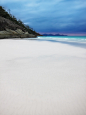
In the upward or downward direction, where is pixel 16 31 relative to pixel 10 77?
upward

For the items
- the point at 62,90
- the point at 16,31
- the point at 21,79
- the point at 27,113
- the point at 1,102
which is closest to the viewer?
the point at 27,113

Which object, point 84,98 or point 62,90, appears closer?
point 84,98

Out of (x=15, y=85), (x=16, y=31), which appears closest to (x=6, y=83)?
(x=15, y=85)

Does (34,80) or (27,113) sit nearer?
(27,113)

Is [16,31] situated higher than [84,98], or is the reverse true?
[16,31]

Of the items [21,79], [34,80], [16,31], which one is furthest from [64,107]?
[16,31]

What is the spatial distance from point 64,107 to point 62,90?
22 cm

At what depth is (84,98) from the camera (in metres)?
0.87

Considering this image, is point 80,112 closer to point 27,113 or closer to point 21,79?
point 27,113

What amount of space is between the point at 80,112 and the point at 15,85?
0.68 meters

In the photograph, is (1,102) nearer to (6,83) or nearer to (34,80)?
(6,83)

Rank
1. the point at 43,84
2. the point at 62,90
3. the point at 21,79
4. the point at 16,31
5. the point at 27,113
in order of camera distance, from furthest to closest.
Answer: the point at 16,31 < the point at 21,79 < the point at 43,84 < the point at 62,90 < the point at 27,113

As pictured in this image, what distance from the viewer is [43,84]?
1080mm

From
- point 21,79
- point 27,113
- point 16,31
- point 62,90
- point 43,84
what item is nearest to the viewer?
point 27,113
